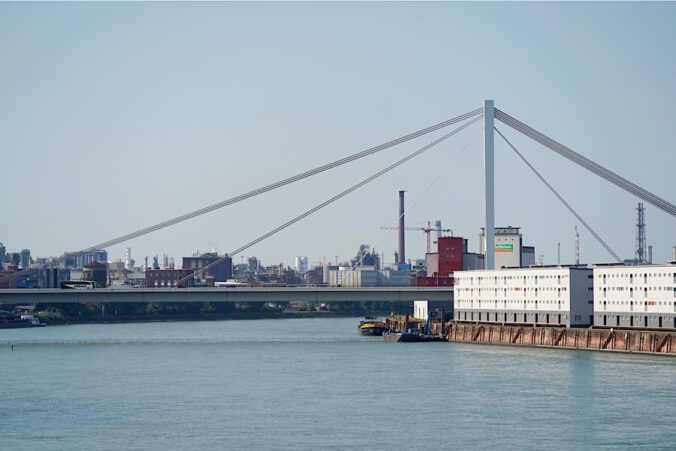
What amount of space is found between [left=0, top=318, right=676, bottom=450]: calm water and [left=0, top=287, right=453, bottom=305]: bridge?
11.9 meters

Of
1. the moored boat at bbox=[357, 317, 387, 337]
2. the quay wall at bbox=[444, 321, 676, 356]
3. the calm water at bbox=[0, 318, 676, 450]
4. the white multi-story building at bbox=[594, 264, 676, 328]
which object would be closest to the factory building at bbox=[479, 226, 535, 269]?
the moored boat at bbox=[357, 317, 387, 337]

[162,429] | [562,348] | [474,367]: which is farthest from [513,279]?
[162,429]

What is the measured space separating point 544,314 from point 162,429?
45.9m

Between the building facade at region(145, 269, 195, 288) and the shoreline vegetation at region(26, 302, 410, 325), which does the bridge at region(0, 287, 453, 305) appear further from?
the building facade at region(145, 269, 195, 288)

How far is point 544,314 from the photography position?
3413 inches

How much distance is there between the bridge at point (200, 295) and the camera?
92.7m

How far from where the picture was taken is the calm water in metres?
43.2

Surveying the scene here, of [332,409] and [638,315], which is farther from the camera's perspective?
[638,315]

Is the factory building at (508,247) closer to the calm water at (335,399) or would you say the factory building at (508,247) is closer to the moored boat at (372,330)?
the moored boat at (372,330)

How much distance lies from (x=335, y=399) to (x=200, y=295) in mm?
42666

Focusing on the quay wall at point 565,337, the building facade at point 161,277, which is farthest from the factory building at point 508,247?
the building facade at point 161,277

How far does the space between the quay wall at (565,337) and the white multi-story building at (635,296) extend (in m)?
1.41

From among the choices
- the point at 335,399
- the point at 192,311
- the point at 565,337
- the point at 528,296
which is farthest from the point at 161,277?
the point at 335,399

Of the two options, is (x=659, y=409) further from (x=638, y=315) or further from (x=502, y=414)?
(x=638, y=315)
